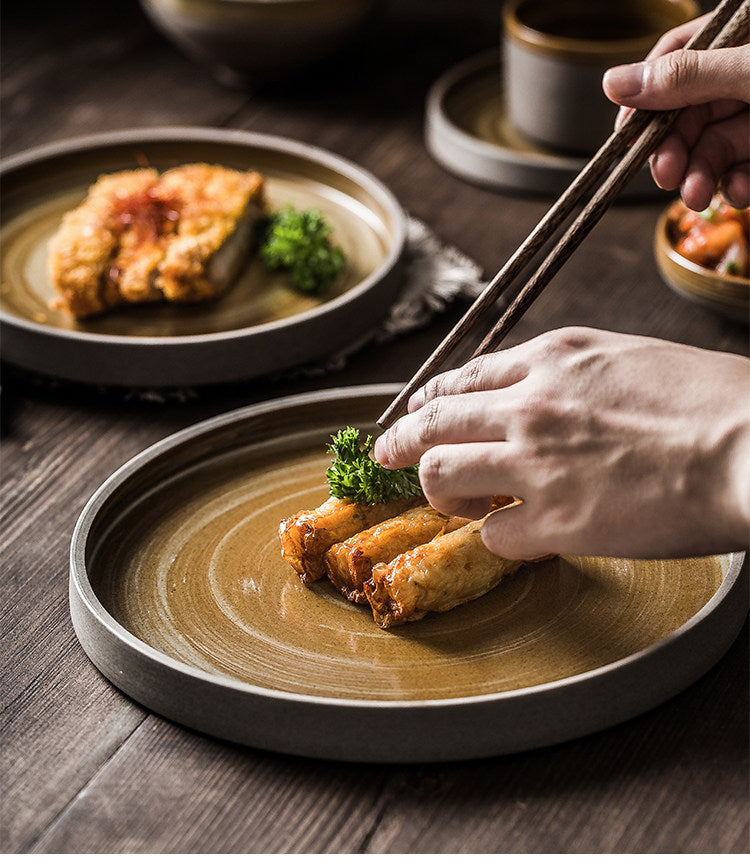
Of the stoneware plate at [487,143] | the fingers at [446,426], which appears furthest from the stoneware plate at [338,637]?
the stoneware plate at [487,143]

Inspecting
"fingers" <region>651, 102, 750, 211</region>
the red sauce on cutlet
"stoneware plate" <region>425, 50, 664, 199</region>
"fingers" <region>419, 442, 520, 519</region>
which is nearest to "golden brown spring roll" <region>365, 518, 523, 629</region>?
"fingers" <region>419, 442, 520, 519</region>

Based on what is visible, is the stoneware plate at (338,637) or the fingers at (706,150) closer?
the stoneware plate at (338,637)

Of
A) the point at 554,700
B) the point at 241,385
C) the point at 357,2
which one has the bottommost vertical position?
the point at 241,385

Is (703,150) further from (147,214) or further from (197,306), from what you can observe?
(147,214)

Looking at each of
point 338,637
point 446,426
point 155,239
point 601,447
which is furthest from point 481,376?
point 155,239

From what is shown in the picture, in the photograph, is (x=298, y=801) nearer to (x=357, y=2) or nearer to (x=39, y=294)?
(x=39, y=294)

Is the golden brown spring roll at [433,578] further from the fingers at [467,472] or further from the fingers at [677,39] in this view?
the fingers at [677,39]

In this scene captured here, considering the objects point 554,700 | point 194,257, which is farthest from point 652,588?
point 194,257
